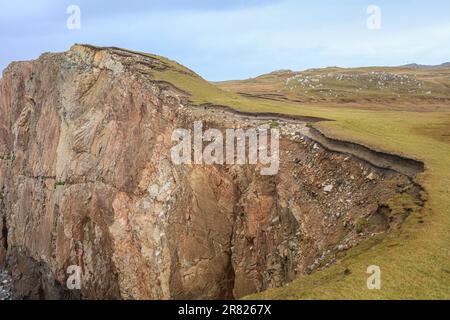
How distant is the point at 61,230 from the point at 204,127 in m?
19.1

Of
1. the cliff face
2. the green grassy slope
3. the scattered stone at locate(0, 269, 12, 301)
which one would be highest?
the green grassy slope

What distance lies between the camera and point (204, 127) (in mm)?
33438

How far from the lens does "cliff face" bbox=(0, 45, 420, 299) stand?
22922 mm

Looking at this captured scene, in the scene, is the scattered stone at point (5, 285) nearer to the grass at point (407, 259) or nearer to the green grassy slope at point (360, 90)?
the green grassy slope at point (360, 90)

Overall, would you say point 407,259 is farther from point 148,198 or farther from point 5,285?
point 5,285

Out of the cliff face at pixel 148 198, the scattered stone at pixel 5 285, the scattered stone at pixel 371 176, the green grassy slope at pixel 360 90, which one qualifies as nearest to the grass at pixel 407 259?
the cliff face at pixel 148 198

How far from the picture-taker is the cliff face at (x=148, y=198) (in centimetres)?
2292

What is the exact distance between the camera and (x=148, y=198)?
34125 mm

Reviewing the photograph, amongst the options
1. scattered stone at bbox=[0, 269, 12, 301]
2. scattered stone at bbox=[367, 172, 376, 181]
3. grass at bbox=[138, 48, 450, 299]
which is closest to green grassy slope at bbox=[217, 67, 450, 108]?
scattered stone at bbox=[367, 172, 376, 181]

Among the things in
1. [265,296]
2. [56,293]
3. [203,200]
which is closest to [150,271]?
[203,200]

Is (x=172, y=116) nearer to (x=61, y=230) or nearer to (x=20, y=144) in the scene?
(x=61, y=230)

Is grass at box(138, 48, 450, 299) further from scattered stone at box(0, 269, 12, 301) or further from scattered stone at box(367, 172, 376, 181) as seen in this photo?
scattered stone at box(0, 269, 12, 301)

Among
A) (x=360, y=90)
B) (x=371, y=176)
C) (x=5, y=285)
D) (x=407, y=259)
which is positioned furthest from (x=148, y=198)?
(x=360, y=90)

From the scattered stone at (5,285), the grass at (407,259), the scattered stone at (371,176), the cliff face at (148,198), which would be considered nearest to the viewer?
the grass at (407,259)
